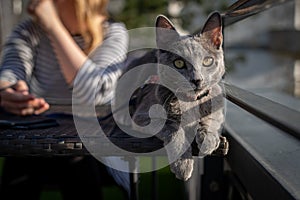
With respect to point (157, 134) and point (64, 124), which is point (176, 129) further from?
point (64, 124)

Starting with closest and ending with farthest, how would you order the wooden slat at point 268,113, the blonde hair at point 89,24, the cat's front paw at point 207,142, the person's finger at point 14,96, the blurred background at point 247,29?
the cat's front paw at point 207,142 → the wooden slat at point 268,113 → the person's finger at point 14,96 → the blonde hair at point 89,24 → the blurred background at point 247,29

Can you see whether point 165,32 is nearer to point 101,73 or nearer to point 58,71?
point 101,73

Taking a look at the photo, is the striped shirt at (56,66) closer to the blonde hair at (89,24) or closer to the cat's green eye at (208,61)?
the blonde hair at (89,24)

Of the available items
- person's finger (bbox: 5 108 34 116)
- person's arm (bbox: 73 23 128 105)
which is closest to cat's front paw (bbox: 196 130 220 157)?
person's arm (bbox: 73 23 128 105)

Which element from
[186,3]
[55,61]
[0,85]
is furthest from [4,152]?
[186,3]

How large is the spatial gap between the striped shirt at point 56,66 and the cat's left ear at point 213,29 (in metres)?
0.46

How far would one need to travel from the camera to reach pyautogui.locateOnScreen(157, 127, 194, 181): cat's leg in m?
0.78

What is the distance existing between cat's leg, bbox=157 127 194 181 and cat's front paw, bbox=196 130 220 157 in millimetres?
23

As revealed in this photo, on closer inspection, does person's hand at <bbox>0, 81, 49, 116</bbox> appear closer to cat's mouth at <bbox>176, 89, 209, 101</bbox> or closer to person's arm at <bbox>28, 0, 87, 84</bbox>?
person's arm at <bbox>28, 0, 87, 84</bbox>

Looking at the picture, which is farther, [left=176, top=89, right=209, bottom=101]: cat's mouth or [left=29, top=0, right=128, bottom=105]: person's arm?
[left=29, top=0, right=128, bottom=105]: person's arm

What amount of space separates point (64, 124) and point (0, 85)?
1.01 ft

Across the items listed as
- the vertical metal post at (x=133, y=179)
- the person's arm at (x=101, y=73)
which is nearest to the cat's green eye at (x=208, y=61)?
the vertical metal post at (x=133, y=179)

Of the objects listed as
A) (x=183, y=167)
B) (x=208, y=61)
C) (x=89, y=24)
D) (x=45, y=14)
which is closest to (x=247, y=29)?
(x=89, y=24)

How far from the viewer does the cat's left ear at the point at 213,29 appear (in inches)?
32.6
